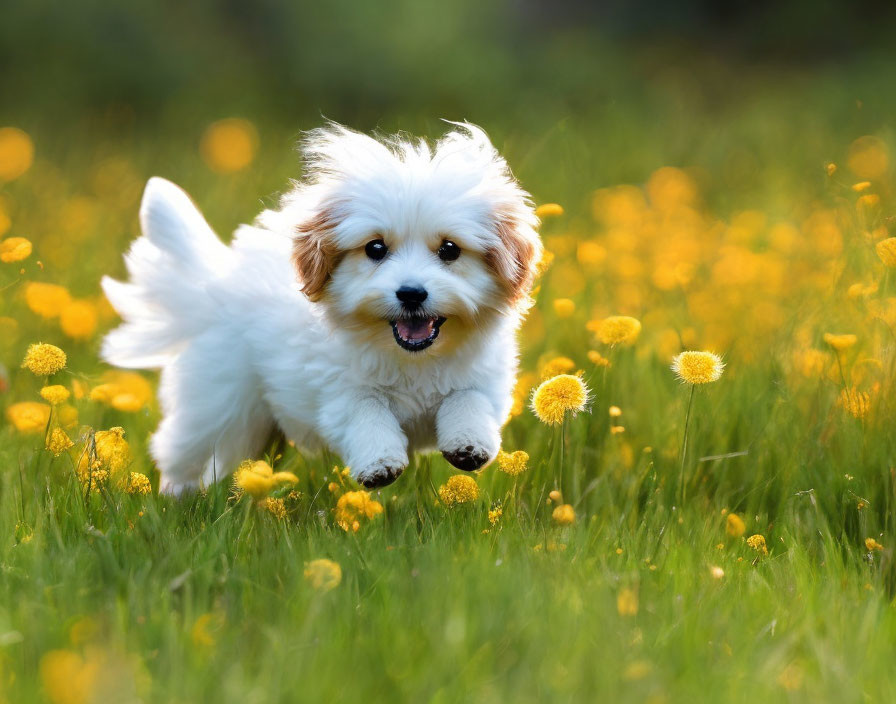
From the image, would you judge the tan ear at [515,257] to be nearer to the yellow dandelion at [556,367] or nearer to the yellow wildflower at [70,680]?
the yellow dandelion at [556,367]

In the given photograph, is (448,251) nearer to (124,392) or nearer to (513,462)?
(513,462)

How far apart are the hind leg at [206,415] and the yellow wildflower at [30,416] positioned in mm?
372

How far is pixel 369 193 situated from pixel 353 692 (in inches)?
60.8

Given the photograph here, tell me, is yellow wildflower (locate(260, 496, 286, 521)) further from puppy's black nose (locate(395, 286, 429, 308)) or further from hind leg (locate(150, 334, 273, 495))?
puppy's black nose (locate(395, 286, 429, 308))

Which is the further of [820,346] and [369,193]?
[820,346]

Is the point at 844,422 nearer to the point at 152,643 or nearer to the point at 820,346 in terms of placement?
the point at 820,346

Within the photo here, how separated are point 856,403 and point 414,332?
1.60m

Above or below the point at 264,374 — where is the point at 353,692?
below

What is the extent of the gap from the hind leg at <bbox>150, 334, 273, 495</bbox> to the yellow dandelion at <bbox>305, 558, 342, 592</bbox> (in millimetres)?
1231

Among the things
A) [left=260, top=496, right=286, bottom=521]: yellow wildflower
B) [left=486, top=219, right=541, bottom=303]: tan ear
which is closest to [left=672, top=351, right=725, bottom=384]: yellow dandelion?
[left=486, top=219, right=541, bottom=303]: tan ear

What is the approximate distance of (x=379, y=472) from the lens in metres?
3.04

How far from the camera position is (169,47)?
960 centimetres

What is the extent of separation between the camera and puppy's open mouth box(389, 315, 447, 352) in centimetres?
319

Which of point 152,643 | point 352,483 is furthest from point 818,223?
point 152,643
